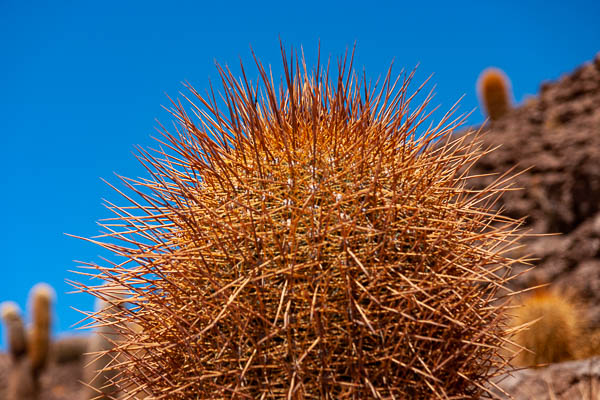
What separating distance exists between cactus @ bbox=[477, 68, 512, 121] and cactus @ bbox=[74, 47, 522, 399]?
10.5 m

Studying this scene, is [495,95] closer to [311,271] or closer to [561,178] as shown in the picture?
[561,178]

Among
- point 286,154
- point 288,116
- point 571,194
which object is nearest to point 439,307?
point 286,154

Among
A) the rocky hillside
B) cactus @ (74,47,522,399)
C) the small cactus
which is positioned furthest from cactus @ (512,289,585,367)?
the small cactus

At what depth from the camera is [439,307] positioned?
4.74 feet

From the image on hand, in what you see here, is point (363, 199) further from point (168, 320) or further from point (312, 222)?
point (168, 320)

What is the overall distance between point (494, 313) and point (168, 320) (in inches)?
39.7

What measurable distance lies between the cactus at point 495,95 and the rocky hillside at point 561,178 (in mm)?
1501

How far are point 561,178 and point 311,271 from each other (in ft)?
22.8

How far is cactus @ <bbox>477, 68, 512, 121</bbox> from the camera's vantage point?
11.5 meters

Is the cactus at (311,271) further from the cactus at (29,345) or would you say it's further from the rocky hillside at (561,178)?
the cactus at (29,345)

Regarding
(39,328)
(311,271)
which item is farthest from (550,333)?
(39,328)

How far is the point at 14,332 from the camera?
10344 millimetres

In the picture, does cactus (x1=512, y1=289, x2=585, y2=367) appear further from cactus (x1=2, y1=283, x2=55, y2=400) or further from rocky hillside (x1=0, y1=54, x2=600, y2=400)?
cactus (x1=2, y1=283, x2=55, y2=400)

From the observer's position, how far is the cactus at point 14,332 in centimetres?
1038
